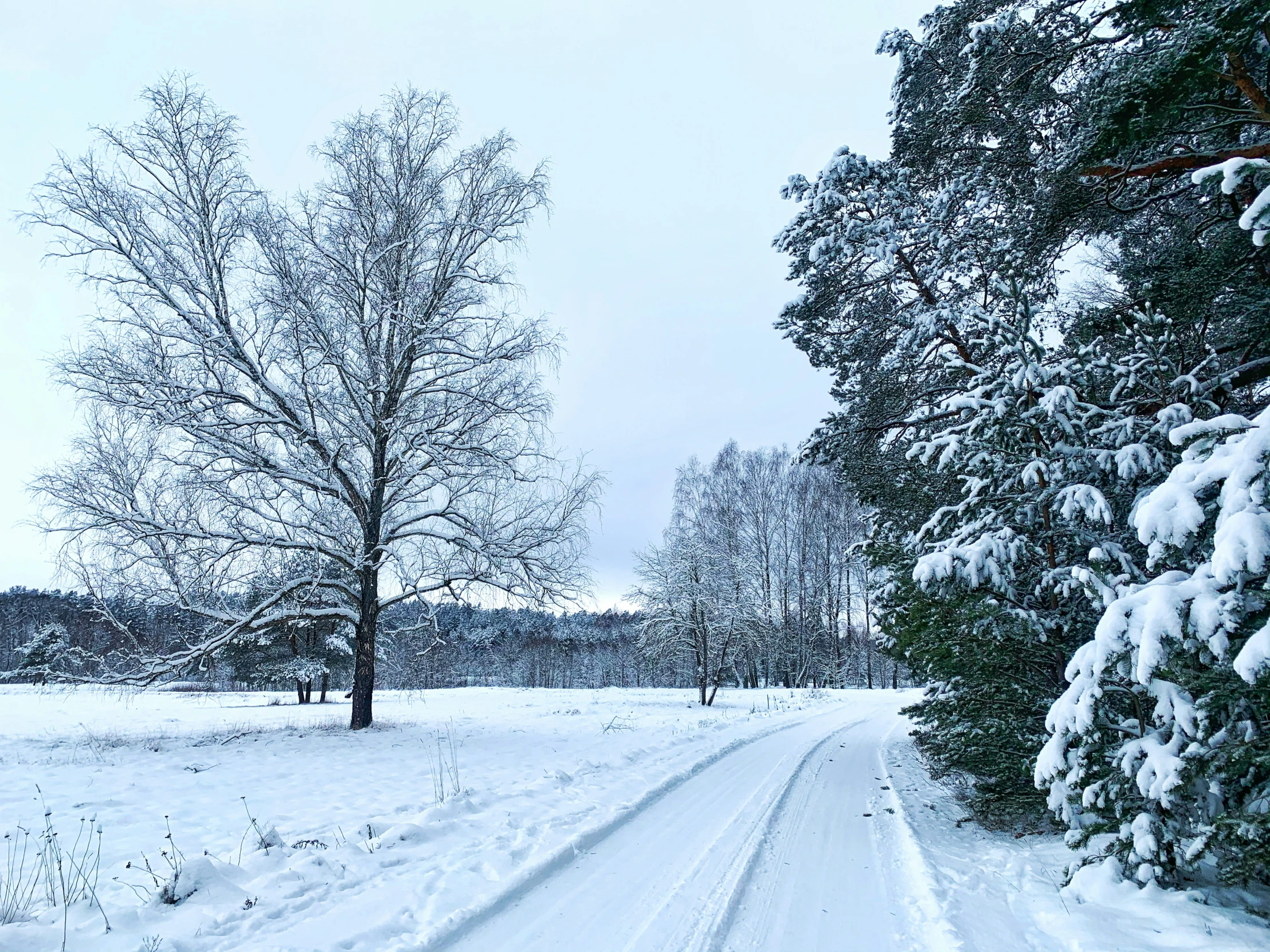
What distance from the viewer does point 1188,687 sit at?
3.00 m

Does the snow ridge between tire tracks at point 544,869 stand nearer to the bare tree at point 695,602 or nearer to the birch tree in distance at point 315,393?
the birch tree in distance at point 315,393

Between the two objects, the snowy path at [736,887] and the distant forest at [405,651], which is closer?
the snowy path at [736,887]

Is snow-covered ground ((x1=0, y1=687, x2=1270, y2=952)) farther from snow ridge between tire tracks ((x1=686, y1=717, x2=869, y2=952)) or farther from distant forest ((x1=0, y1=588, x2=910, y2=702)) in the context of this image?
distant forest ((x1=0, y1=588, x2=910, y2=702))

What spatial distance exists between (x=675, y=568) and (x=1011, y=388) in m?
18.0

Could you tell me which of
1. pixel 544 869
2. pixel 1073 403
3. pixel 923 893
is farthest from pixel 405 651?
pixel 1073 403

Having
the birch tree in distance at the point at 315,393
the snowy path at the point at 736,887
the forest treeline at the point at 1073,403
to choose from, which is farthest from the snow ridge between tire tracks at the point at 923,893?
the birch tree in distance at the point at 315,393

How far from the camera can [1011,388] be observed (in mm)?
4918

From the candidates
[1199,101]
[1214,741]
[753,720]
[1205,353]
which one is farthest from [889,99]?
[753,720]

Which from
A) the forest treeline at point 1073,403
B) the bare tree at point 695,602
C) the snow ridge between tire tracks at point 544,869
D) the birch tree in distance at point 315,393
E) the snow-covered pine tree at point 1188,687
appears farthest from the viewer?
the bare tree at point 695,602

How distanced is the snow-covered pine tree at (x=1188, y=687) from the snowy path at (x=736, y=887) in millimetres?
1292

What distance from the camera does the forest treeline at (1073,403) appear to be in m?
2.86

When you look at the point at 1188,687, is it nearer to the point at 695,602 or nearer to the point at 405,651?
the point at 695,602

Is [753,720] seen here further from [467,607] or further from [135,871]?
[135,871]

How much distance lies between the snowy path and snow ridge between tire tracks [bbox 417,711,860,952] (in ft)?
0.10
